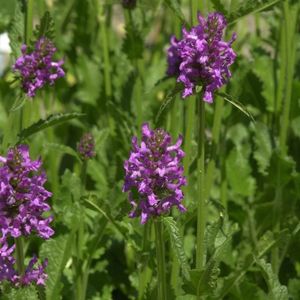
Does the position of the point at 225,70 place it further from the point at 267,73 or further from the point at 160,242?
the point at 267,73

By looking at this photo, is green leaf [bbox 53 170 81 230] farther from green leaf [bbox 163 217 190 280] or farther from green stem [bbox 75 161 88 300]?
green leaf [bbox 163 217 190 280]

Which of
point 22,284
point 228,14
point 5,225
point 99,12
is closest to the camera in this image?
point 5,225

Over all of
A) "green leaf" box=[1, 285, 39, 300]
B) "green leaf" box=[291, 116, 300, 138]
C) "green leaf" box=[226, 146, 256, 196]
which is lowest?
"green leaf" box=[1, 285, 39, 300]


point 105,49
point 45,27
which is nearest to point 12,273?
point 45,27

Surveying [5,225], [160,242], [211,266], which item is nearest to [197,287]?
[211,266]

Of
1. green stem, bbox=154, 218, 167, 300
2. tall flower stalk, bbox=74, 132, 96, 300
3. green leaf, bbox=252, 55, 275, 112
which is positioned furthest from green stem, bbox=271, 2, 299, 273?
green stem, bbox=154, 218, 167, 300
